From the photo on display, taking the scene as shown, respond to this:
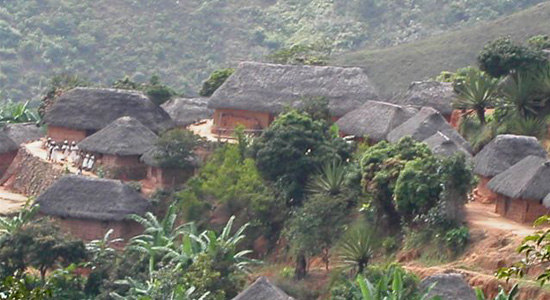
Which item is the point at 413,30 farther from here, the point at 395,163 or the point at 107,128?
the point at 395,163

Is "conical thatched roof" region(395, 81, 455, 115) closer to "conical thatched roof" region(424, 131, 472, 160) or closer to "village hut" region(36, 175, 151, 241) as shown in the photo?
"conical thatched roof" region(424, 131, 472, 160)

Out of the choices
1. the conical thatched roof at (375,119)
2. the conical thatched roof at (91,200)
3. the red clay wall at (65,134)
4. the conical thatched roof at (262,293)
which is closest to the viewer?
the conical thatched roof at (262,293)

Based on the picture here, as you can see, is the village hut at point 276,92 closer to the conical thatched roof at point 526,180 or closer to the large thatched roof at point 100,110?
the large thatched roof at point 100,110

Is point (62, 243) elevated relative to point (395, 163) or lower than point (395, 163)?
lower

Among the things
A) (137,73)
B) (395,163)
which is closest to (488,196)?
(395,163)

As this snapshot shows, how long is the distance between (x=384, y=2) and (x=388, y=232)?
5183 cm

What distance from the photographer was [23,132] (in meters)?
47.7

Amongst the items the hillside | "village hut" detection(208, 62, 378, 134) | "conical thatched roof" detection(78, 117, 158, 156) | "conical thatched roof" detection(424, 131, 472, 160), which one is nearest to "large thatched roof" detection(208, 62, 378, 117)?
"village hut" detection(208, 62, 378, 134)

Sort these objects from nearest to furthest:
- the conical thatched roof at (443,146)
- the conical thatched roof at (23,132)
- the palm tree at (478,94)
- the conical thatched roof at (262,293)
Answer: the conical thatched roof at (262,293)
the conical thatched roof at (443,146)
the palm tree at (478,94)
the conical thatched roof at (23,132)

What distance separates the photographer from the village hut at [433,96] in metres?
43.0

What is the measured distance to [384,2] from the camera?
3312 inches

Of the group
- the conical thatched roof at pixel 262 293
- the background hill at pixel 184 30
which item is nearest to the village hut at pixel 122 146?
the conical thatched roof at pixel 262 293

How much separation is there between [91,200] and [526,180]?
1073 cm

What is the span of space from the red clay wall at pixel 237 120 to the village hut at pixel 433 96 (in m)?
3.94
